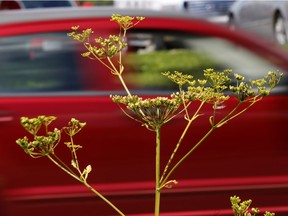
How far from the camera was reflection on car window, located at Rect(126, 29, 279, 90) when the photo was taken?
15.5 ft

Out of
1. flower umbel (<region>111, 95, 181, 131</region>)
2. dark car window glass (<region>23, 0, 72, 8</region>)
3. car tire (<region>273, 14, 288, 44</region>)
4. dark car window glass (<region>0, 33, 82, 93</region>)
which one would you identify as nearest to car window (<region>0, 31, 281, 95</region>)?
dark car window glass (<region>0, 33, 82, 93</region>)

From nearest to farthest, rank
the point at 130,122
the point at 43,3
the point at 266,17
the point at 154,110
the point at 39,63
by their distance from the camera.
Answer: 1. the point at 154,110
2. the point at 130,122
3. the point at 39,63
4. the point at 43,3
5. the point at 266,17

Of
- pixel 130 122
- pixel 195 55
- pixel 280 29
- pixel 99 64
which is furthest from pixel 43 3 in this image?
pixel 130 122

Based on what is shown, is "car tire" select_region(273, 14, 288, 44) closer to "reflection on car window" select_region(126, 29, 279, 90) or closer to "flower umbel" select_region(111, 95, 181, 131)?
"reflection on car window" select_region(126, 29, 279, 90)

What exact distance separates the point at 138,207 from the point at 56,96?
2.27 ft

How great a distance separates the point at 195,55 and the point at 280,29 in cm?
1030

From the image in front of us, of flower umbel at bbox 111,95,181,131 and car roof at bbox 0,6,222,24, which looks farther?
car roof at bbox 0,6,222,24

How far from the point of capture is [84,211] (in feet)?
14.5

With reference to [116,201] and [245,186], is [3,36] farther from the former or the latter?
[245,186]

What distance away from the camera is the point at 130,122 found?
4488 mm

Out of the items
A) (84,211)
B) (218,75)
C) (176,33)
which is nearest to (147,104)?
(218,75)

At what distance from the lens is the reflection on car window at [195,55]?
4727 millimetres

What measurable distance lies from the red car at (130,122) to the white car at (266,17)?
9.45 metres

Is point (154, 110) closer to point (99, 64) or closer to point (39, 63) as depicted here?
point (99, 64)
